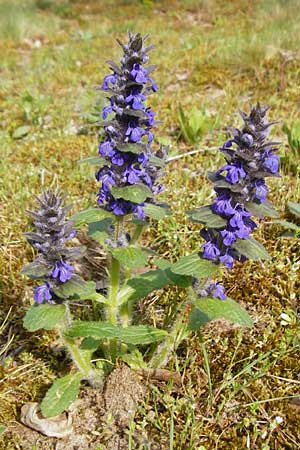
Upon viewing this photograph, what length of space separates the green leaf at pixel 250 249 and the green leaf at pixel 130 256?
565 millimetres

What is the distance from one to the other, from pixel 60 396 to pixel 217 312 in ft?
3.46

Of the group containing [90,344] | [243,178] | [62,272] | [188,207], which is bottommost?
[90,344]

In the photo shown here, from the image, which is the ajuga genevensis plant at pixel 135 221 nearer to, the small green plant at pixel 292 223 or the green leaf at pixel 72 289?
the green leaf at pixel 72 289

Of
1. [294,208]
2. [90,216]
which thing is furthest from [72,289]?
[294,208]

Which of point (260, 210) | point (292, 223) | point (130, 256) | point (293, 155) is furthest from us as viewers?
point (293, 155)

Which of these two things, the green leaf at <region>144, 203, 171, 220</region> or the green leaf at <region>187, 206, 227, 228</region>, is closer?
the green leaf at <region>187, 206, 227, 228</region>

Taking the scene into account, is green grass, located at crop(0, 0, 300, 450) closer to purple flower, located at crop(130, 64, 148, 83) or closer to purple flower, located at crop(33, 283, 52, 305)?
purple flower, located at crop(33, 283, 52, 305)

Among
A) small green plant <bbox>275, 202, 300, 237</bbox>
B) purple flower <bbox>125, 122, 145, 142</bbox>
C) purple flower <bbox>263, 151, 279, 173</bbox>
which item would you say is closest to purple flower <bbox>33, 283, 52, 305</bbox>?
purple flower <bbox>125, 122, 145, 142</bbox>

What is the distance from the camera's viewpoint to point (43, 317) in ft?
7.75

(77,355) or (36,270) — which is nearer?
(36,270)

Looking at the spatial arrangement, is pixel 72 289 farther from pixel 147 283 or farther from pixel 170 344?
pixel 170 344

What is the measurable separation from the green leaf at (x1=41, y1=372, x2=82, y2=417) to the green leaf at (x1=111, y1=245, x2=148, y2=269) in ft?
2.61

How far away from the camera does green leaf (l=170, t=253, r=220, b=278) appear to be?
231cm

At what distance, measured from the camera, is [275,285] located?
11.0 ft
